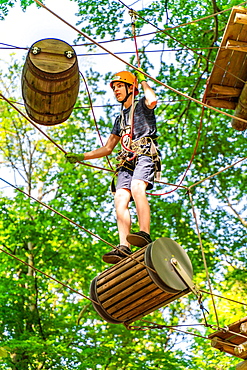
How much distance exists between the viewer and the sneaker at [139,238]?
398cm

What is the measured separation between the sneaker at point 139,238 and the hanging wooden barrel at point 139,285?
0.23ft

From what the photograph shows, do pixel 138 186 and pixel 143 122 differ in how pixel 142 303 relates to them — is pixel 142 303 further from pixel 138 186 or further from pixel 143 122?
pixel 143 122

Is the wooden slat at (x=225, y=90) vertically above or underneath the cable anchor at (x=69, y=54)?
above

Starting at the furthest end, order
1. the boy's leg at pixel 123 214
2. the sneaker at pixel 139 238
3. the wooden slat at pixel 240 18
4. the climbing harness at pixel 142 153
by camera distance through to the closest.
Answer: the wooden slat at pixel 240 18
the climbing harness at pixel 142 153
the boy's leg at pixel 123 214
the sneaker at pixel 139 238

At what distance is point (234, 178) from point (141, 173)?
7.45 m

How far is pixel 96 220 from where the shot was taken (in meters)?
11.2

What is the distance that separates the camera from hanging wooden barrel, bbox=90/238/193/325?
12.7 ft

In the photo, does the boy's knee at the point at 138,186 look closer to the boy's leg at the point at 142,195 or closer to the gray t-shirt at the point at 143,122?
the boy's leg at the point at 142,195

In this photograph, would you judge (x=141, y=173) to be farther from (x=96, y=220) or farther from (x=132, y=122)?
(x=96, y=220)

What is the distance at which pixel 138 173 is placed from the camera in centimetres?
425

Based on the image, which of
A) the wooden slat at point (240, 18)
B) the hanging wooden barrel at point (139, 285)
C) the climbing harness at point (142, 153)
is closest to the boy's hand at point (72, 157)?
the climbing harness at point (142, 153)

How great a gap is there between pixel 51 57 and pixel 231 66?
7.11ft

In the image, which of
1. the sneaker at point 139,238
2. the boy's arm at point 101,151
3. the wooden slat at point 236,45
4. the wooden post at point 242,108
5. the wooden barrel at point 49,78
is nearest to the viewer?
the wooden barrel at point 49,78

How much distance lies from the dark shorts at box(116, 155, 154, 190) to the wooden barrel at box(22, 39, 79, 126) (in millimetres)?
863
